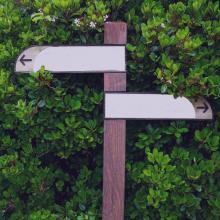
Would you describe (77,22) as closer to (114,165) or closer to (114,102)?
(114,102)

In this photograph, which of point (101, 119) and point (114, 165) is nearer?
point (114, 165)

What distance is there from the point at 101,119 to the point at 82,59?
385 mm

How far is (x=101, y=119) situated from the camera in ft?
9.60

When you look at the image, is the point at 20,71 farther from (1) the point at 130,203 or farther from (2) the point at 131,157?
(1) the point at 130,203

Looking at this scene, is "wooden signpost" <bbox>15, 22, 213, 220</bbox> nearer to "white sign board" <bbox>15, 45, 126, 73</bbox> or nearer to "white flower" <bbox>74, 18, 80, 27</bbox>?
"white sign board" <bbox>15, 45, 126, 73</bbox>

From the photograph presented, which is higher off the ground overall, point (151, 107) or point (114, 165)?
point (151, 107)

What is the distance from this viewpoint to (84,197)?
2.91 metres

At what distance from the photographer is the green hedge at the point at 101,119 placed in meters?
2.76

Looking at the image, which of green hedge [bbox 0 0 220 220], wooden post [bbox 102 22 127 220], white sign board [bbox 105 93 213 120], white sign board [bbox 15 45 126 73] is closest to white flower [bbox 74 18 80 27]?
green hedge [bbox 0 0 220 220]

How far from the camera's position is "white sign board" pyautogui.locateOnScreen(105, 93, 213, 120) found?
9.02 feet

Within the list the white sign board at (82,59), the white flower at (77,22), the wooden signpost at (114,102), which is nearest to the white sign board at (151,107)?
the wooden signpost at (114,102)

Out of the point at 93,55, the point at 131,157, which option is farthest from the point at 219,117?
the point at 93,55

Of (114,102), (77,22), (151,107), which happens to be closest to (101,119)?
(114,102)

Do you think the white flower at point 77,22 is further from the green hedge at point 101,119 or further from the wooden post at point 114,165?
the wooden post at point 114,165
